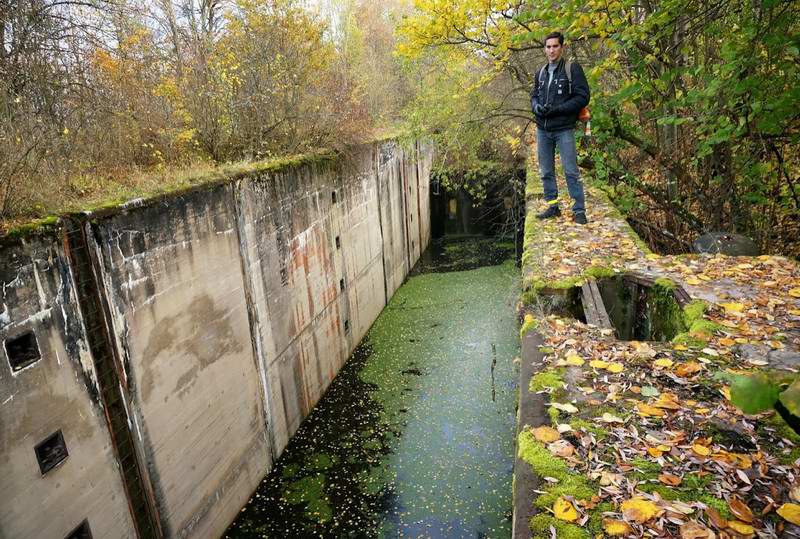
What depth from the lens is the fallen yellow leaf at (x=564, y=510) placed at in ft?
7.22

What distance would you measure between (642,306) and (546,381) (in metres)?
1.96

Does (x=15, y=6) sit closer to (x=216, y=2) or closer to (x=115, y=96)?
(x=115, y=96)

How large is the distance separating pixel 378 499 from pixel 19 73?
18.8ft

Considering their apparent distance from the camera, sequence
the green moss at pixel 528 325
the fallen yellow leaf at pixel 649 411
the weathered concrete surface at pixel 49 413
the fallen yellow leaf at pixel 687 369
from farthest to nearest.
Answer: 1. the green moss at pixel 528 325
2. the weathered concrete surface at pixel 49 413
3. the fallen yellow leaf at pixel 687 369
4. the fallen yellow leaf at pixel 649 411

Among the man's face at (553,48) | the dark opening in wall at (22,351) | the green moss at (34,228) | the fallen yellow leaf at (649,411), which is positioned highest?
the man's face at (553,48)

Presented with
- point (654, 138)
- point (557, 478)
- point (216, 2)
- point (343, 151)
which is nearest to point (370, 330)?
point (343, 151)

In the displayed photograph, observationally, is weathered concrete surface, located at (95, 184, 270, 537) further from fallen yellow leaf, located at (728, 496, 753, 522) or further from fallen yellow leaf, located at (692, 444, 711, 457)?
fallen yellow leaf, located at (728, 496, 753, 522)

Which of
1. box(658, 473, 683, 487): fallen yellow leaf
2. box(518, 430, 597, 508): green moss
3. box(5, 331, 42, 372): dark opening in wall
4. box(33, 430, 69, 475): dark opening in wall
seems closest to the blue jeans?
box(518, 430, 597, 508): green moss

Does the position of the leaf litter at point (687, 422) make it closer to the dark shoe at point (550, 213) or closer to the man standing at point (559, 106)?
the man standing at point (559, 106)

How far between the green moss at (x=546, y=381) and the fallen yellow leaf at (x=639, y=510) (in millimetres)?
913

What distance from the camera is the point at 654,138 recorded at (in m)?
7.95

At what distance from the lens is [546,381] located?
3172mm

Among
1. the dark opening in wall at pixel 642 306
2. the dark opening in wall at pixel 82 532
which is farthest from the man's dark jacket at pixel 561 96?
the dark opening in wall at pixel 82 532

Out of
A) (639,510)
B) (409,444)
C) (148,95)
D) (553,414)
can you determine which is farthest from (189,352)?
(639,510)
